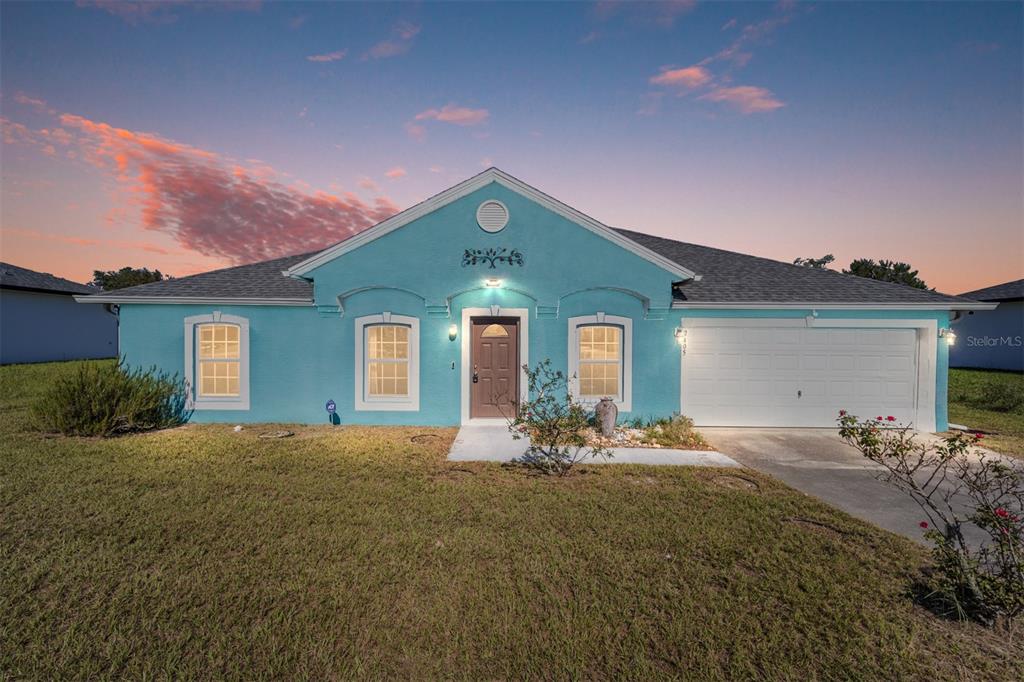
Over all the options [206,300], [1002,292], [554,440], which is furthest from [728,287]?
[1002,292]

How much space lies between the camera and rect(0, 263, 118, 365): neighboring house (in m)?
21.5

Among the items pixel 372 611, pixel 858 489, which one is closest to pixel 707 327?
pixel 858 489

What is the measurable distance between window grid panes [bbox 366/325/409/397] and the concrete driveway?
710 centimetres

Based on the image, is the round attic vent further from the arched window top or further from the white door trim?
the arched window top

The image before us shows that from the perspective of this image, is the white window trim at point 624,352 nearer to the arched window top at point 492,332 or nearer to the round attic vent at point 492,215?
the arched window top at point 492,332

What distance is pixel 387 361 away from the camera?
9.89m

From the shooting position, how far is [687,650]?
3045 mm

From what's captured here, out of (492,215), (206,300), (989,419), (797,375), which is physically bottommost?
(989,419)

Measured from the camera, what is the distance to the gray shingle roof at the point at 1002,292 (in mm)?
22595

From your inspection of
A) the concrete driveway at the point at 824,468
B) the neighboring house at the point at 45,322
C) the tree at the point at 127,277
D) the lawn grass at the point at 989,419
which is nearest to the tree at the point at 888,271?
the lawn grass at the point at 989,419

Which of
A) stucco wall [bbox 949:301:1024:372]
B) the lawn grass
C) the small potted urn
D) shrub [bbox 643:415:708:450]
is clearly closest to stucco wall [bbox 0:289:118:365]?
the small potted urn

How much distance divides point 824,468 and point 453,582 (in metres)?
6.91

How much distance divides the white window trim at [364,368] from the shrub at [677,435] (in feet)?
17.4

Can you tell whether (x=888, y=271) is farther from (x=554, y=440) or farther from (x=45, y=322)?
(x=45, y=322)
